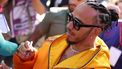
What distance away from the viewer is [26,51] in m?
2.87

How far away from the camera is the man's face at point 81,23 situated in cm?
291

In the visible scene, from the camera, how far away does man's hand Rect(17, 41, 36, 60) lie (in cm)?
287

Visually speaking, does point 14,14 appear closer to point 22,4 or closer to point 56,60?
point 22,4

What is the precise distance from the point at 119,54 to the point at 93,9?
1377mm

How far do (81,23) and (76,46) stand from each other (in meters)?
0.17

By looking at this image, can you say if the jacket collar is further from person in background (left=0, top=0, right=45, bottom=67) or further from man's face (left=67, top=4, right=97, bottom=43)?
person in background (left=0, top=0, right=45, bottom=67)

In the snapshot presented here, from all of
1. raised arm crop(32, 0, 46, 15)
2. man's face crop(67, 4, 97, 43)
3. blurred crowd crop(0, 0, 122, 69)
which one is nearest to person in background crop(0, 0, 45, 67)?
blurred crowd crop(0, 0, 122, 69)

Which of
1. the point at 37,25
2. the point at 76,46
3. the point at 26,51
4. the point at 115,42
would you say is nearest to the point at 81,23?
the point at 76,46

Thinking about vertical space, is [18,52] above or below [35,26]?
above

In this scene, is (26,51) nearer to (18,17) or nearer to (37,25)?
(18,17)

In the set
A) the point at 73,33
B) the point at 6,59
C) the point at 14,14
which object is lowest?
the point at 6,59

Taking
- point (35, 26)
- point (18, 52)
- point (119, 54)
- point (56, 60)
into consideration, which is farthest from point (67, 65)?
point (35, 26)

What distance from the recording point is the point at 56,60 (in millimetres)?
2922

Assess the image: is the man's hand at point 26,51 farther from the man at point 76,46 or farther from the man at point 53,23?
the man at point 53,23
